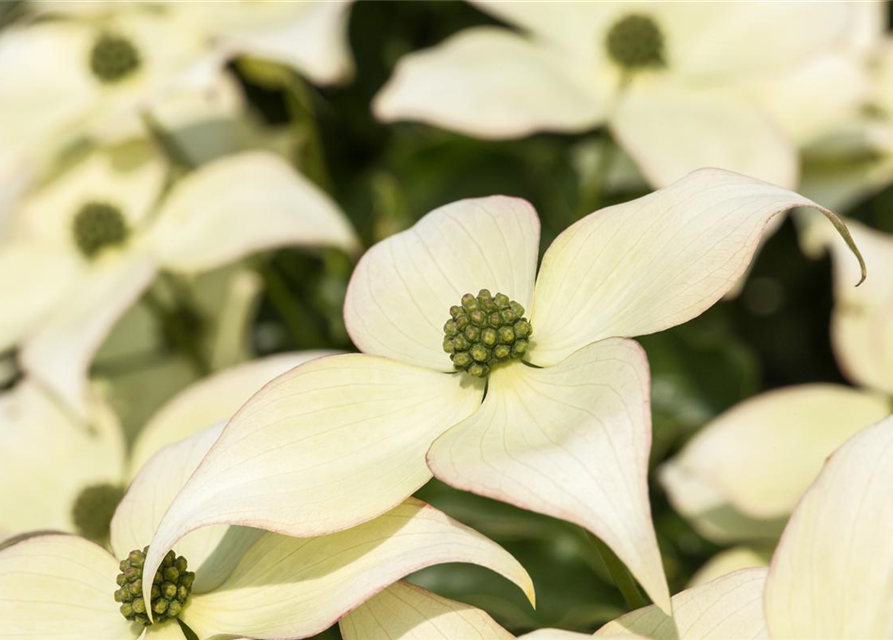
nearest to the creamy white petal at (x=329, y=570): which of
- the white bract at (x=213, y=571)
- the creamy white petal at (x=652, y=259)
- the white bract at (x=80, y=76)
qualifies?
the white bract at (x=213, y=571)

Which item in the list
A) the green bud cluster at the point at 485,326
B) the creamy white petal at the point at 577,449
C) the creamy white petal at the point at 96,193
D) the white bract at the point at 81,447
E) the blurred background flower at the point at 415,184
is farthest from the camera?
the creamy white petal at the point at 96,193

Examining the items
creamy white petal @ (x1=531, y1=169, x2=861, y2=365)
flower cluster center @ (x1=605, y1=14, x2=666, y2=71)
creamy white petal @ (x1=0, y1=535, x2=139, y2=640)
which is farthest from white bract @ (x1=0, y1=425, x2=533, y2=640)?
flower cluster center @ (x1=605, y1=14, x2=666, y2=71)

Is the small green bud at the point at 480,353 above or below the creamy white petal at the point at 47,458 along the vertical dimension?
above

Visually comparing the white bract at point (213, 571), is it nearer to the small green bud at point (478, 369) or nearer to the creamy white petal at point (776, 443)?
the small green bud at point (478, 369)

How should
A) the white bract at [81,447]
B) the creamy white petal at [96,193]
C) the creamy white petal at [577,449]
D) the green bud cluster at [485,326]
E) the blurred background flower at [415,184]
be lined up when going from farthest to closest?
the creamy white petal at [96,193], the blurred background flower at [415,184], the white bract at [81,447], the green bud cluster at [485,326], the creamy white petal at [577,449]

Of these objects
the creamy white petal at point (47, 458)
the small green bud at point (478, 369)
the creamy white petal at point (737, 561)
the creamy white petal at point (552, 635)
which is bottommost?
the creamy white petal at point (47, 458)

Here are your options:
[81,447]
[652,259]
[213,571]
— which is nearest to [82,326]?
[81,447]

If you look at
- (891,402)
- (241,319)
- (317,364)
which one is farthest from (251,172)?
(891,402)
